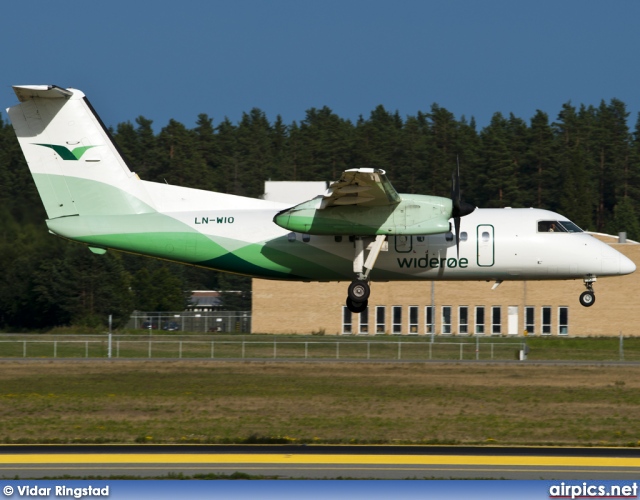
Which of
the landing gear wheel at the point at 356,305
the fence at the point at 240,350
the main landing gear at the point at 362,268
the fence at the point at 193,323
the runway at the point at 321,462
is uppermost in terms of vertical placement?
the main landing gear at the point at 362,268

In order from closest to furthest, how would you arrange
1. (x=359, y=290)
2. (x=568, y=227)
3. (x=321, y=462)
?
(x=321, y=462), (x=359, y=290), (x=568, y=227)

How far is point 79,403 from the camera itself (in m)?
28.3

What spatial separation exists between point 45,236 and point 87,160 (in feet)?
31.9

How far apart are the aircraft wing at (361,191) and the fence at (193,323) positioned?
130 ft

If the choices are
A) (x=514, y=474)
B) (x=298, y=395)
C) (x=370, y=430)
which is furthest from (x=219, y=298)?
(x=514, y=474)

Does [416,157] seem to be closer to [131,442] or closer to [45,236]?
[45,236]

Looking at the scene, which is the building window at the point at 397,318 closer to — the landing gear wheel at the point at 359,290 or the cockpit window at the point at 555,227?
the cockpit window at the point at 555,227

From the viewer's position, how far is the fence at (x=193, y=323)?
214 ft

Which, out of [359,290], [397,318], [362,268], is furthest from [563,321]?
[362,268]

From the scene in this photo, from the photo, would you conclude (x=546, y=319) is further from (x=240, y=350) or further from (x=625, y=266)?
(x=625, y=266)

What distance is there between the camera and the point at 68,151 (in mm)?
27625

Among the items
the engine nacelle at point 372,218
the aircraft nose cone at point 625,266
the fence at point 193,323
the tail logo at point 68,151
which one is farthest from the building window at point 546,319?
the tail logo at point 68,151

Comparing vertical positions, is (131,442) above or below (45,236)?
below

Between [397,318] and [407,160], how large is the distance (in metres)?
42.6
